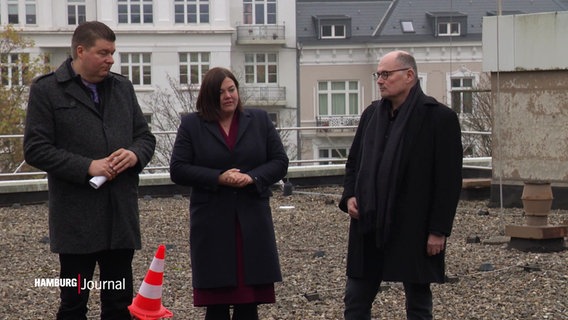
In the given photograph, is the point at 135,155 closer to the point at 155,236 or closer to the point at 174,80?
the point at 155,236

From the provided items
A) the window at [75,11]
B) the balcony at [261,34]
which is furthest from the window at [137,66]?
the balcony at [261,34]

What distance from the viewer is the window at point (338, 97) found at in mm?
88250

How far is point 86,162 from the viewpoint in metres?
7.23

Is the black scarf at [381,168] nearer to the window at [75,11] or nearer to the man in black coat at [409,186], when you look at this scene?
the man in black coat at [409,186]


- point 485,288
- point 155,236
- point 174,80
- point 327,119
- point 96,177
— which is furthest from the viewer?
point 327,119

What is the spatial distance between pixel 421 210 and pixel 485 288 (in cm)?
332

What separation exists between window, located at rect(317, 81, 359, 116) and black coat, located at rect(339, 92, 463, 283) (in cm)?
8054

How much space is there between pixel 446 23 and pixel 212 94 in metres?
81.0

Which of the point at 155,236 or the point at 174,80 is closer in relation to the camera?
the point at 155,236

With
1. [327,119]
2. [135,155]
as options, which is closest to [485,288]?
[135,155]

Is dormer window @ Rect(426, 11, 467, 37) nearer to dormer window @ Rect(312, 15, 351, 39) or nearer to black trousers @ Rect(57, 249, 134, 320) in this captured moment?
dormer window @ Rect(312, 15, 351, 39)

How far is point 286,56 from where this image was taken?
86.9 meters

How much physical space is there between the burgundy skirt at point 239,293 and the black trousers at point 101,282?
44 cm

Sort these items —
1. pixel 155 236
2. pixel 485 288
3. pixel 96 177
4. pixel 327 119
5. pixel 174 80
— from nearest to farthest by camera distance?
pixel 96 177
pixel 485 288
pixel 155 236
pixel 174 80
pixel 327 119
